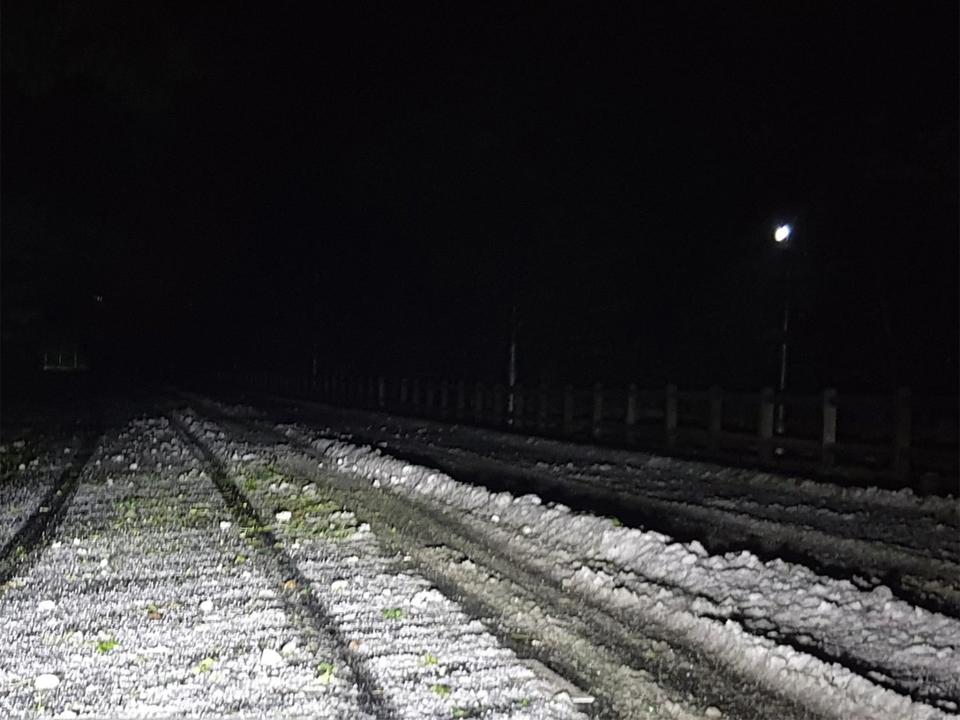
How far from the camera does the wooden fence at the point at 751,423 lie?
13180mm

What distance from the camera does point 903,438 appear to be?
1316 centimetres

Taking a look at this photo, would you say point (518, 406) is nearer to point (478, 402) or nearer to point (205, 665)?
point (478, 402)

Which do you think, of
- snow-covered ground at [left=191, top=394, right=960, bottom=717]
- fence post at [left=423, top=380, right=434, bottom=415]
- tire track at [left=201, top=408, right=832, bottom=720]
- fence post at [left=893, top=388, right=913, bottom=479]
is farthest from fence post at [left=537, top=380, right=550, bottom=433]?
tire track at [left=201, top=408, right=832, bottom=720]

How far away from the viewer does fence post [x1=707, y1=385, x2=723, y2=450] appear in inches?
650

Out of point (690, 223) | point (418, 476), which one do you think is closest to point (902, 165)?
point (690, 223)

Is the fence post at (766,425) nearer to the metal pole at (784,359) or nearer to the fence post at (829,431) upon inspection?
the fence post at (829,431)

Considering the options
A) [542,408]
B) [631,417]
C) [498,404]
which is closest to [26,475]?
[631,417]

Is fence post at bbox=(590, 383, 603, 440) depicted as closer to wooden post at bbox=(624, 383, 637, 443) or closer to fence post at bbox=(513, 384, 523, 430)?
wooden post at bbox=(624, 383, 637, 443)

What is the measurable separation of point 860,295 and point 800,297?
1915 millimetres

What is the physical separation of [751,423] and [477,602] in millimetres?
13282

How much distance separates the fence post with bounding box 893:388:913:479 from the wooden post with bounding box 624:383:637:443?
6781mm

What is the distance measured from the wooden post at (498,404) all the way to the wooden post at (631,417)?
6880 mm

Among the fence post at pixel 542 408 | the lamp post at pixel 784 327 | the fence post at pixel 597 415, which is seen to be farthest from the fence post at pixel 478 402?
the lamp post at pixel 784 327

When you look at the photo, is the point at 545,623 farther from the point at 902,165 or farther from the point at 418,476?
the point at 902,165
